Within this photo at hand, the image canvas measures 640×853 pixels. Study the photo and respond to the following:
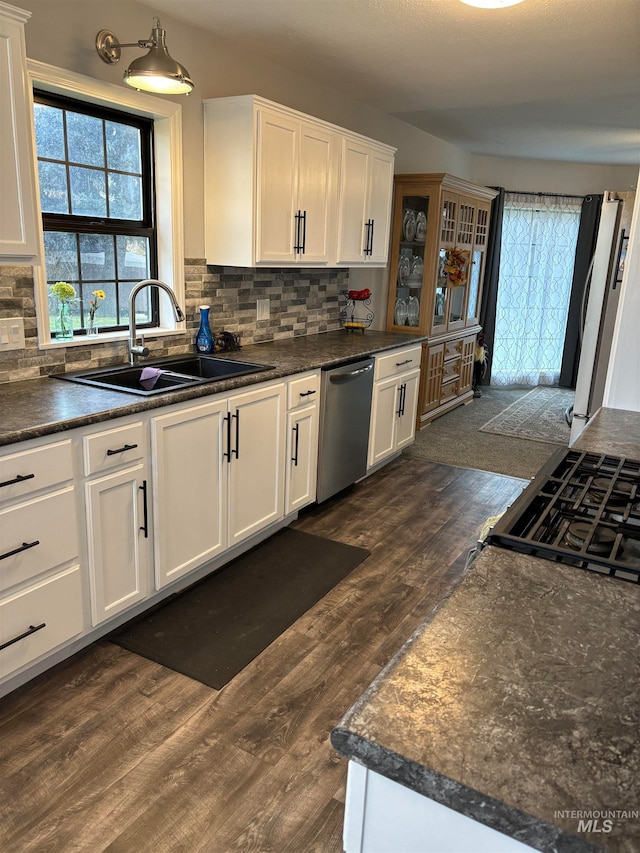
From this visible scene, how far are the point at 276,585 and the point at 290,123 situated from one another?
2343mm

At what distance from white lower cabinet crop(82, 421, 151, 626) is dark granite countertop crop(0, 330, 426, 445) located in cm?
8

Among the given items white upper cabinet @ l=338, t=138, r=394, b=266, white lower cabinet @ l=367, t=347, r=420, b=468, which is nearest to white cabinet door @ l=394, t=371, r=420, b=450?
white lower cabinet @ l=367, t=347, r=420, b=468

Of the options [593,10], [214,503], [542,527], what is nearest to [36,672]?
[214,503]

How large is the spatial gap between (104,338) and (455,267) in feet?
12.1

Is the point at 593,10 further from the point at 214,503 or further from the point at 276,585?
the point at 276,585

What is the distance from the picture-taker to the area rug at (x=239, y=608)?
2.34 meters

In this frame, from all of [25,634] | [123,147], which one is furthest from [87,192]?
[25,634]

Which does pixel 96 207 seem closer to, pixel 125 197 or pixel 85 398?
pixel 125 197

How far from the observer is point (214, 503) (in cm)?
274

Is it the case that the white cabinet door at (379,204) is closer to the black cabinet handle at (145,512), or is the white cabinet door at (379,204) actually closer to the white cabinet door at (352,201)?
the white cabinet door at (352,201)

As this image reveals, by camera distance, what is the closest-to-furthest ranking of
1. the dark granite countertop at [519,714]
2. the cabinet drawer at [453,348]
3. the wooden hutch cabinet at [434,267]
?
the dark granite countertop at [519,714]
the wooden hutch cabinet at [434,267]
the cabinet drawer at [453,348]

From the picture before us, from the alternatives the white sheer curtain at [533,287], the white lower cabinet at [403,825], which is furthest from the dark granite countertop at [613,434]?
the white sheer curtain at [533,287]

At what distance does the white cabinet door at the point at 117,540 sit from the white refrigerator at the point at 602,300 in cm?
331

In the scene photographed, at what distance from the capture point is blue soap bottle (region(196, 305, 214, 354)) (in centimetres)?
327
